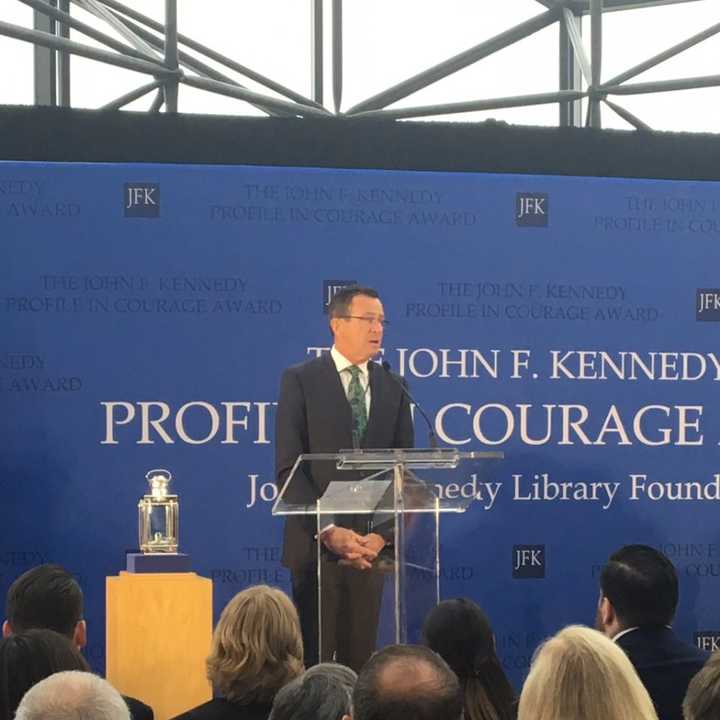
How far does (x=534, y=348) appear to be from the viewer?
7.59 metres

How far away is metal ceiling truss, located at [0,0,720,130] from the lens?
27.9 ft

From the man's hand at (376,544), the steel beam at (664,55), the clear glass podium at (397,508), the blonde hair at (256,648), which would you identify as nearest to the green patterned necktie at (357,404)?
the clear glass podium at (397,508)

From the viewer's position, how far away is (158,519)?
667 centimetres

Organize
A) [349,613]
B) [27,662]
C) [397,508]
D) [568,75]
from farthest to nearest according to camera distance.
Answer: [568,75] → [349,613] → [397,508] → [27,662]

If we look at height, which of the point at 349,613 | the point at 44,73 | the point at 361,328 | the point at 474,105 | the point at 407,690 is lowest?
the point at 349,613

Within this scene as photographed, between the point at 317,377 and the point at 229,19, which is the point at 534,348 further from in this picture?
the point at 229,19

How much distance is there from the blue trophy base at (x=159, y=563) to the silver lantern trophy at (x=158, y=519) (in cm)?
36

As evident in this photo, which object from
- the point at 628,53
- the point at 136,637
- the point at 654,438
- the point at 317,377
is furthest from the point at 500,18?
the point at 136,637

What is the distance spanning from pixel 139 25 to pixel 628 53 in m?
2.96

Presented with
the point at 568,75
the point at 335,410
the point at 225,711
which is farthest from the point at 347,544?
the point at 568,75

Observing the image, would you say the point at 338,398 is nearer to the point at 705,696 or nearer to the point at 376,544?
the point at 376,544

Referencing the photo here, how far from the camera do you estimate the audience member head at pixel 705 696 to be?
7.95ft

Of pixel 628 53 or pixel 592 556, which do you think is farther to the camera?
pixel 628 53

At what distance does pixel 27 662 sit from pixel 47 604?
1035 millimetres
